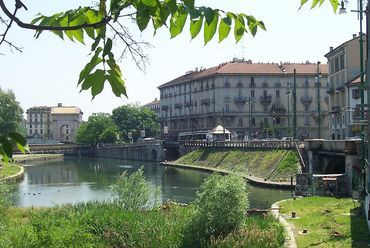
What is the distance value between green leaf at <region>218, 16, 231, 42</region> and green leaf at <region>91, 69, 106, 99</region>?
56 cm

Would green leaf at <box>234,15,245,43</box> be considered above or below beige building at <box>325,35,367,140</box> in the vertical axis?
below

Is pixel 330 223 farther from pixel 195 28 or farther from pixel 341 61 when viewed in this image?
pixel 341 61

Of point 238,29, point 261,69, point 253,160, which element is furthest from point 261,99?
point 238,29

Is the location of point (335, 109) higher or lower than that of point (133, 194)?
higher

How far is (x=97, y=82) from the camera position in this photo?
234cm

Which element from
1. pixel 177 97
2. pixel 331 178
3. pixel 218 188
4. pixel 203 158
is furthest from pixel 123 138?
pixel 218 188

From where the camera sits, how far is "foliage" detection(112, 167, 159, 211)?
25281 mm

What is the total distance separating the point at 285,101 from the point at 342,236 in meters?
104

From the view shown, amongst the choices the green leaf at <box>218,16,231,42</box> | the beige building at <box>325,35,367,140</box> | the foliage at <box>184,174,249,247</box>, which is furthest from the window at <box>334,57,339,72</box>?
the green leaf at <box>218,16,231,42</box>

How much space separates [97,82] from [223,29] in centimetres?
62

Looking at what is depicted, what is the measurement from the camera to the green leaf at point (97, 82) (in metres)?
2.33

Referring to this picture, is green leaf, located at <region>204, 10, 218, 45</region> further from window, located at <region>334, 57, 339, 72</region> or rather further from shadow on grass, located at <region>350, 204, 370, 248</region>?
window, located at <region>334, 57, 339, 72</region>

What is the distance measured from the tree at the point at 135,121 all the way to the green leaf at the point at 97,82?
155431 millimetres

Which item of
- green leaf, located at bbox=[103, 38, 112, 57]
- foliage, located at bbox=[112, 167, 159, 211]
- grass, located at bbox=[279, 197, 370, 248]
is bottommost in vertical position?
grass, located at bbox=[279, 197, 370, 248]
